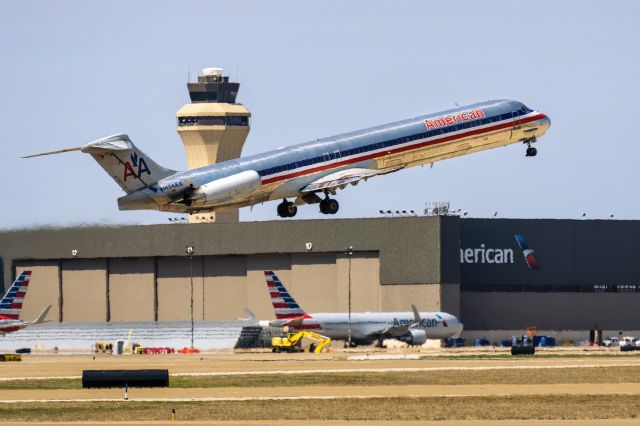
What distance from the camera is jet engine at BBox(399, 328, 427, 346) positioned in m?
131

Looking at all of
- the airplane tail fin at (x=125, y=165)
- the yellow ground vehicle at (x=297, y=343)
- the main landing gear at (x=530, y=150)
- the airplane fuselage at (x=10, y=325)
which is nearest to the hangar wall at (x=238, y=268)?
the yellow ground vehicle at (x=297, y=343)

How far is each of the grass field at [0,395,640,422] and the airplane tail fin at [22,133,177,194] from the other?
16.2 m

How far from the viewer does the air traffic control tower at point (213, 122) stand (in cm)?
18862

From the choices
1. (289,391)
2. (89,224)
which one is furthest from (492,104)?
(89,224)

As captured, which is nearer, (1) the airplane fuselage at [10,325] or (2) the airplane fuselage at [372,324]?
(1) the airplane fuselage at [10,325]

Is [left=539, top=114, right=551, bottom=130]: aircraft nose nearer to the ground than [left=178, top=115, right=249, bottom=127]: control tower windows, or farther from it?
nearer to the ground

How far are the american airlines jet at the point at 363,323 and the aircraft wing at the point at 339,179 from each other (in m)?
40.9

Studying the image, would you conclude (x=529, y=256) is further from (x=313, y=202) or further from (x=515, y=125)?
(x=313, y=202)

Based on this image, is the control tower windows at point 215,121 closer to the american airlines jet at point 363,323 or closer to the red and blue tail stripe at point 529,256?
the red and blue tail stripe at point 529,256

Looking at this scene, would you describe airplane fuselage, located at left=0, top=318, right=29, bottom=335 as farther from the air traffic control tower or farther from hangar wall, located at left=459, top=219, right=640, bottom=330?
the air traffic control tower

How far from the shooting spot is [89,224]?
129m

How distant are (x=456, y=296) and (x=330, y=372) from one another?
5823 centimetres

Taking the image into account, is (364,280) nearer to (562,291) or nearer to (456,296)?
(456,296)

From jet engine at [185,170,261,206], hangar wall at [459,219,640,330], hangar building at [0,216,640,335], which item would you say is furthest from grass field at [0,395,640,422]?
hangar wall at [459,219,640,330]
